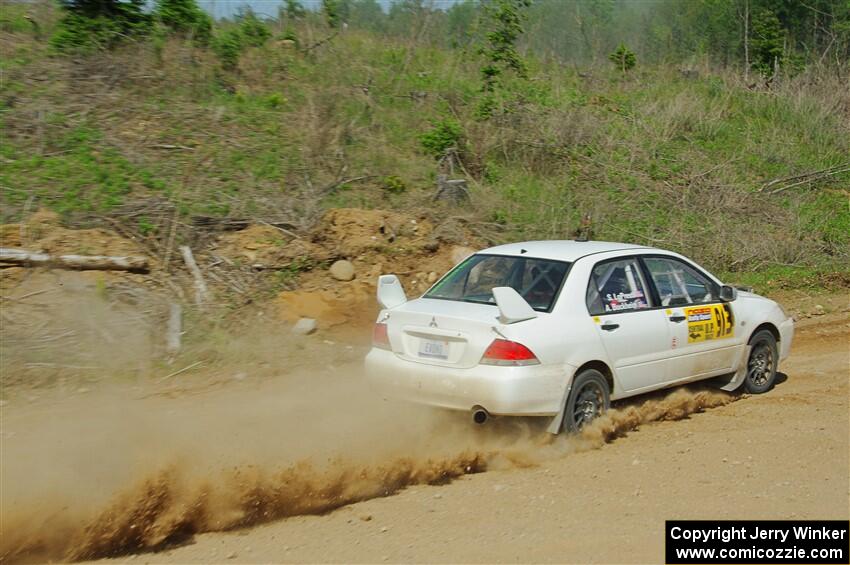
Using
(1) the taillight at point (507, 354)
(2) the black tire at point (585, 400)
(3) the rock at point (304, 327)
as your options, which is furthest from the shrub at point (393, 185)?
(1) the taillight at point (507, 354)

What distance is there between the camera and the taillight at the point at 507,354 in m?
6.80

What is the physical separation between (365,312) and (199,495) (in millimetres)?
6176

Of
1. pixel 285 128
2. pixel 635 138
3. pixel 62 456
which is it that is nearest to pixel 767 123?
pixel 635 138

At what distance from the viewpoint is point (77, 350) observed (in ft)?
31.7

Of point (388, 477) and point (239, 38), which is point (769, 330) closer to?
point (388, 477)

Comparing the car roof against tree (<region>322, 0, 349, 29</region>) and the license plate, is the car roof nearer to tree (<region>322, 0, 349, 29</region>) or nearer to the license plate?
the license plate

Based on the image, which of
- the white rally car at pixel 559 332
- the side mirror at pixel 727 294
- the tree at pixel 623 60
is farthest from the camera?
the tree at pixel 623 60

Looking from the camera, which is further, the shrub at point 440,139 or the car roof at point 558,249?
→ the shrub at point 440,139

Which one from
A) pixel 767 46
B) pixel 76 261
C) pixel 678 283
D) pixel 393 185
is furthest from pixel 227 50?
pixel 767 46

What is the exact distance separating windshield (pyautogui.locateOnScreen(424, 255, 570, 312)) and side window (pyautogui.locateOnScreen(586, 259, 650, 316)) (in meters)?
0.32

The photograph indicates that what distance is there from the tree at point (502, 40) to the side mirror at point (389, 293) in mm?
12144

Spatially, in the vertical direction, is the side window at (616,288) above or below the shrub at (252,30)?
below

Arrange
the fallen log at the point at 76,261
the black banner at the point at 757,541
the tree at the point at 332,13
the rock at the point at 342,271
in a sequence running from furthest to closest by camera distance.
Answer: the tree at the point at 332,13, the rock at the point at 342,271, the fallen log at the point at 76,261, the black banner at the point at 757,541

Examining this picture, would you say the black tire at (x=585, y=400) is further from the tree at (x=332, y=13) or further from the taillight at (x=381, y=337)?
the tree at (x=332, y=13)
